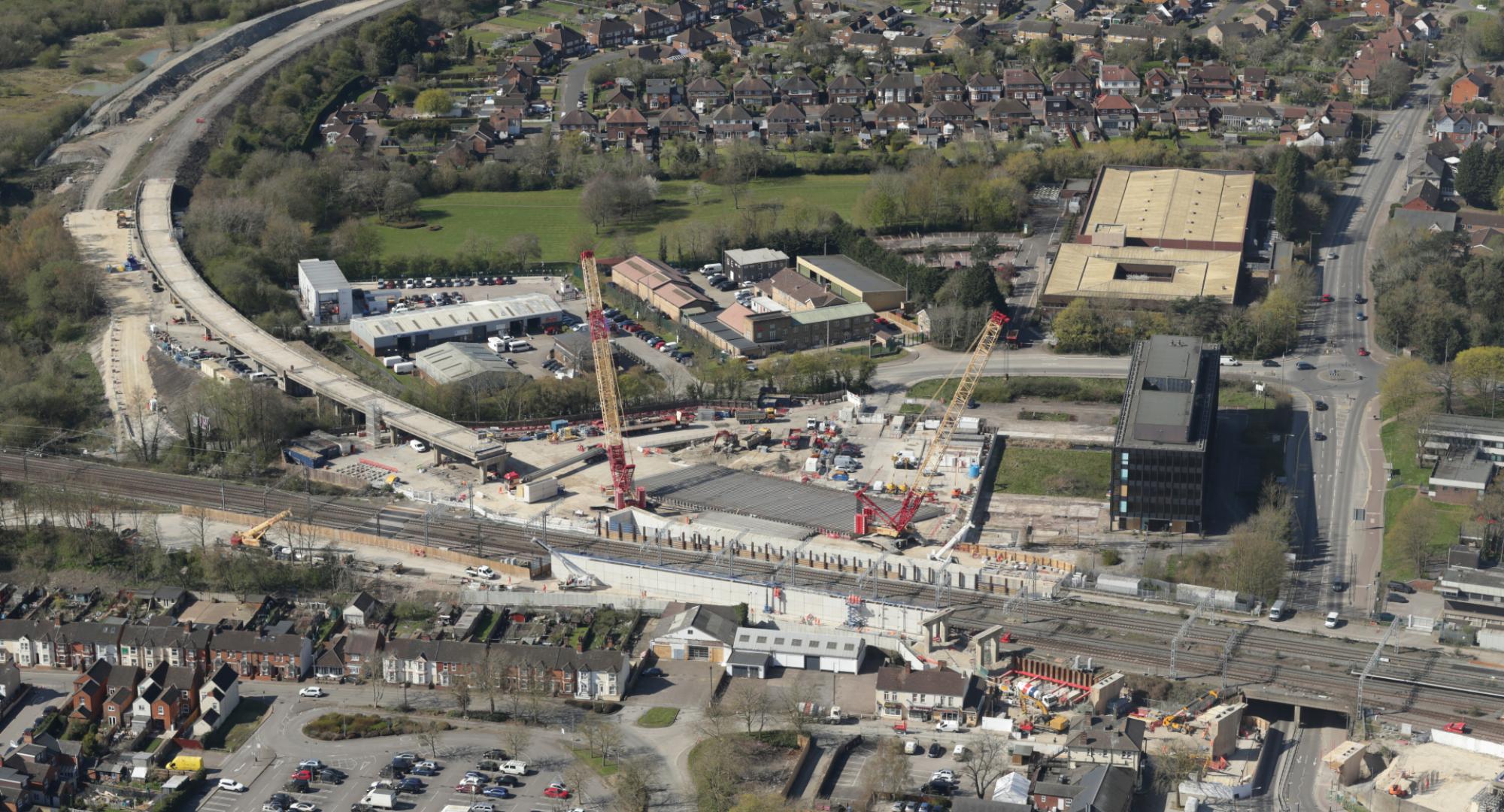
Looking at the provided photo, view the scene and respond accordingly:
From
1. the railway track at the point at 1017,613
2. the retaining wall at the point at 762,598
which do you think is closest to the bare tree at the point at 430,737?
the retaining wall at the point at 762,598

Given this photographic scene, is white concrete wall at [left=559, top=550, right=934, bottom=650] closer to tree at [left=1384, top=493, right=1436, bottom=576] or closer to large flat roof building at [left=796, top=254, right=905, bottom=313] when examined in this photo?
tree at [left=1384, top=493, right=1436, bottom=576]

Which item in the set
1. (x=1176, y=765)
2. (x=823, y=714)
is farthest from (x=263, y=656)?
(x=1176, y=765)

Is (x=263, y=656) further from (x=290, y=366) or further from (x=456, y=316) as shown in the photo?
(x=456, y=316)

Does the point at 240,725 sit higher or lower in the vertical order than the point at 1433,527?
higher

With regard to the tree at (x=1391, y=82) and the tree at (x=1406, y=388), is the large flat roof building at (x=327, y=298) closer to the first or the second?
the tree at (x=1406, y=388)

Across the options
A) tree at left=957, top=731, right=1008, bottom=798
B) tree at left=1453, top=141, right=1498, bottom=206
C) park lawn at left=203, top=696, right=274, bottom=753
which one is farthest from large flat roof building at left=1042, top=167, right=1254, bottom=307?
park lawn at left=203, top=696, right=274, bottom=753

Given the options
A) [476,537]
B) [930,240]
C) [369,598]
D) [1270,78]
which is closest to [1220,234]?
[930,240]
